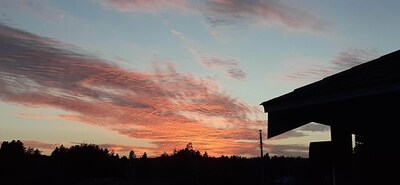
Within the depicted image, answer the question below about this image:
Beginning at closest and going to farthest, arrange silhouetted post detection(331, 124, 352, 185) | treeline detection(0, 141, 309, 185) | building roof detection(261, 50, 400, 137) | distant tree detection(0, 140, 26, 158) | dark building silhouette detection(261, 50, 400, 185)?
building roof detection(261, 50, 400, 137)
dark building silhouette detection(261, 50, 400, 185)
silhouetted post detection(331, 124, 352, 185)
treeline detection(0, 141, 309, 185)
distant tree detection(0, 140, 26, 158)

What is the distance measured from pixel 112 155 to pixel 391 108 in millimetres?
98826

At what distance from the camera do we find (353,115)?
18.5 ft

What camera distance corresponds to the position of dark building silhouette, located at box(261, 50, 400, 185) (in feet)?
14.6

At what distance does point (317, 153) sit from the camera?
539 centimetres

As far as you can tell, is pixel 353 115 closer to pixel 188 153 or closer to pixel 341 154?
pixel 341 154

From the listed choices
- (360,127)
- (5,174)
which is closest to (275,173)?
(5,174)

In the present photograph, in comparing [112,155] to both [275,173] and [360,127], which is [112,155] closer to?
[275,173]

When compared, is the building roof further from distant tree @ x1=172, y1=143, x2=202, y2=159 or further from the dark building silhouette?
distant tree @ x1=172, y1=143, x2=202, y2=159

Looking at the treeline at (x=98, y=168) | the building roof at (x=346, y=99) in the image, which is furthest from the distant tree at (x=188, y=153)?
the building roof at (x=346, y=99)

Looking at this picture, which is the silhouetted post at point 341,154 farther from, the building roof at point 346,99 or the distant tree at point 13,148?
the distant tree at point 13,148

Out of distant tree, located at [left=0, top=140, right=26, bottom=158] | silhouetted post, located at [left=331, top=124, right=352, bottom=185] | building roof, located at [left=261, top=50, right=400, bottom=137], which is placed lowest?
silhouetted post, located at [left=331, top=124, right=352, bottom=185]

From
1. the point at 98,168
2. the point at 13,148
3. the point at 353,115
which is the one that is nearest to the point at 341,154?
the point at 353,115

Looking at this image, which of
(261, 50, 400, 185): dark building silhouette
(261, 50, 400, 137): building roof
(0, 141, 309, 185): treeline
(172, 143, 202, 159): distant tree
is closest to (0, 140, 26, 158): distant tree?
(0, 141, 309, 185): treeline

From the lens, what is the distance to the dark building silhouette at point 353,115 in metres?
4.44
